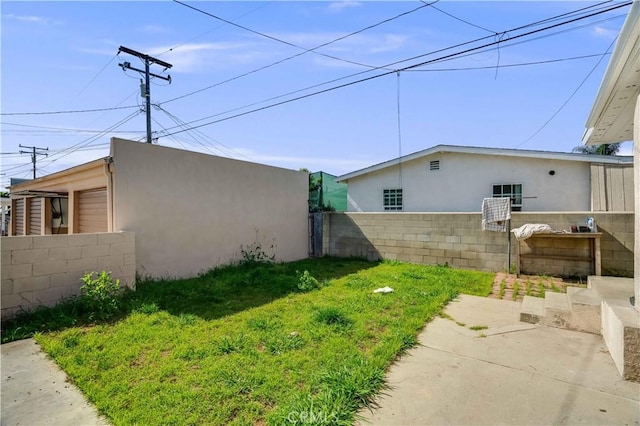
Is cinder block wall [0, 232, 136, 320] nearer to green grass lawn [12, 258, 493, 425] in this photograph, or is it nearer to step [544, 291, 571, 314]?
green grass lawn [12, 258, 493, 425]

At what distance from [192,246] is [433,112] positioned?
741cm

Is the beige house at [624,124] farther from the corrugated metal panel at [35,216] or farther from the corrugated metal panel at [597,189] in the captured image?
the corrugated metal panel at [35,216]

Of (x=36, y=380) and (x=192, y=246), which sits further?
(x=192, y=246)

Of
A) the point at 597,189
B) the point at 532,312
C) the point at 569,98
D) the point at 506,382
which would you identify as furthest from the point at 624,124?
the point at 597,189

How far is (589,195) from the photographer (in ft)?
29.9

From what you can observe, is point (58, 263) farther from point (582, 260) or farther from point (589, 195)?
point (589, 195)

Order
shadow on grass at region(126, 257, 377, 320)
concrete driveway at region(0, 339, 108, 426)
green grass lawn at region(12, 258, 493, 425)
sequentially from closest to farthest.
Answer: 1. concrete driveway at region(0, 339, 108, 426)
2. green grass lawn at region(12, 258, 493, 425)
3. shadow on grass at region(126, 257, 377, 320)

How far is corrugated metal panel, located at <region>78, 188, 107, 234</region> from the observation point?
659 centimetres

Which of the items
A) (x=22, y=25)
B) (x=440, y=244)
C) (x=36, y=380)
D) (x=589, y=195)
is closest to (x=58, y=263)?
(x=36, y=380)

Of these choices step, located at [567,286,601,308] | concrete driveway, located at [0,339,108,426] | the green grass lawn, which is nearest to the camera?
concrete driveway, located at [0,339,108,426]

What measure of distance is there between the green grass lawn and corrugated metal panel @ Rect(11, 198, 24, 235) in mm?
9894

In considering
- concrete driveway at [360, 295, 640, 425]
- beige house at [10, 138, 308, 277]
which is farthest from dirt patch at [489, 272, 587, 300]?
beige house at [10, 138, 308, 277]

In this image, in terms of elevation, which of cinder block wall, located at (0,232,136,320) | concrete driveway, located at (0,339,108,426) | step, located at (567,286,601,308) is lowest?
concrete driveway, located at (0,339,108,426)

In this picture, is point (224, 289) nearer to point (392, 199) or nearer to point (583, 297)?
point (583, 297)
